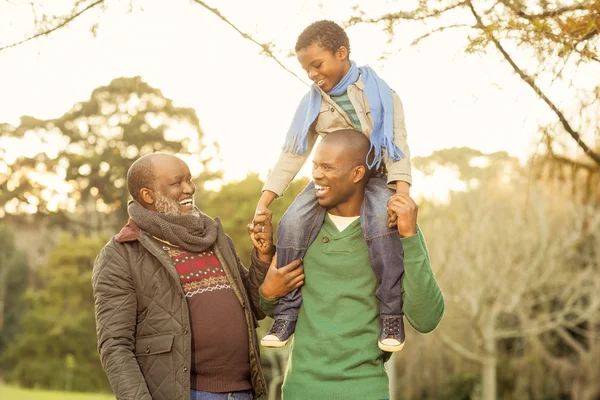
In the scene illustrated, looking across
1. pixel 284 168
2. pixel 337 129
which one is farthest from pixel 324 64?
pixel 284 168

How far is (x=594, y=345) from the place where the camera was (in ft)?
91.1

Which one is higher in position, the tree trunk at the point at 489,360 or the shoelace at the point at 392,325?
the shoelace at the point at 392,325

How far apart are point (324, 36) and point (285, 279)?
3.28 ft

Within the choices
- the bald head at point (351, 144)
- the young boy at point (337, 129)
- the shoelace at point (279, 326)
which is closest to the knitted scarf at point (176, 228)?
the young boy at point (337, 129)

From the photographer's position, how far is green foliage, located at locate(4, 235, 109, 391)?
31.9 m

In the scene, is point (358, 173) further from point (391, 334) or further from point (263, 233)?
point (391, 334)

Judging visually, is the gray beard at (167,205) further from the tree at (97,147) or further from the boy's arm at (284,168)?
the tree at (97,147)

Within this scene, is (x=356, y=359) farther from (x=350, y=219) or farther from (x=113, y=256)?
(x=113, y=256)

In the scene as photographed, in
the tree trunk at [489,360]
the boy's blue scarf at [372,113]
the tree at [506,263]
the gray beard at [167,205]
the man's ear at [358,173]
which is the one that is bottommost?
the tree trunk at [489,360]

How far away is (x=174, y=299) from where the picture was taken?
10.9ft

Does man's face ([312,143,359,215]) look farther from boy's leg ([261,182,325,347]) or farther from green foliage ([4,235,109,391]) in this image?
green foliage ([4,235,109,391])

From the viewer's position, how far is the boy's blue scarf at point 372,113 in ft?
10.6

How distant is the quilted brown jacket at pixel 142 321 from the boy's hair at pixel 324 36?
104 centimetres

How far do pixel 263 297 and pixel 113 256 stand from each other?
630 mm
